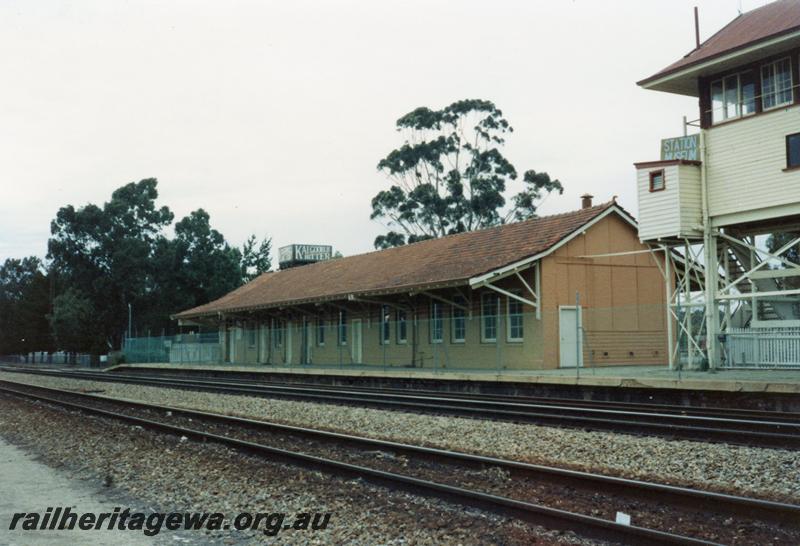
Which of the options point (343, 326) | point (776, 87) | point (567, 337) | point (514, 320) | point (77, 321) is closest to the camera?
point (776, 87)

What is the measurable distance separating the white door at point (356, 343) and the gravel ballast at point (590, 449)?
16.7m

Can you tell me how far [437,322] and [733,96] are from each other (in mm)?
12784

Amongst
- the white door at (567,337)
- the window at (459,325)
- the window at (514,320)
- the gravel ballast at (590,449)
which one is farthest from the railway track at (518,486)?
the window at (459,325)

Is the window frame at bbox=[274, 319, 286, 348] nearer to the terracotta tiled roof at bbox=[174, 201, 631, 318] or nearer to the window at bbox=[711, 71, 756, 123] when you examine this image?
the terracotta tiled roof at bbox=[174, 201, 631, 318]

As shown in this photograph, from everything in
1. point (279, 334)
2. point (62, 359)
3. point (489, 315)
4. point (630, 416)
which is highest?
point (489, 315)

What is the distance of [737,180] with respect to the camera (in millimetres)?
21219

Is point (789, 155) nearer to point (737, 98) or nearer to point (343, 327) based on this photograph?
point (737, 98)

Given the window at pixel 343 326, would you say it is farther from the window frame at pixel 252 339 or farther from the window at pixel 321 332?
the window frame at pixel 252 339

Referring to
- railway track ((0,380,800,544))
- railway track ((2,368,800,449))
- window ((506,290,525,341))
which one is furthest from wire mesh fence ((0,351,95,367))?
railway track ((0,380,800,544))

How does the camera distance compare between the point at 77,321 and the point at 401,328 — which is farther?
the point at 77,321

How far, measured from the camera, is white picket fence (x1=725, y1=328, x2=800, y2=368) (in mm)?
19828

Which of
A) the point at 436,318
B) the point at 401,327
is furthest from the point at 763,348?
the point at 401,327

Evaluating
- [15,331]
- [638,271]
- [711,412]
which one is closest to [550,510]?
[711,412]

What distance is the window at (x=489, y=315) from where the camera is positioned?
90.2 feet
